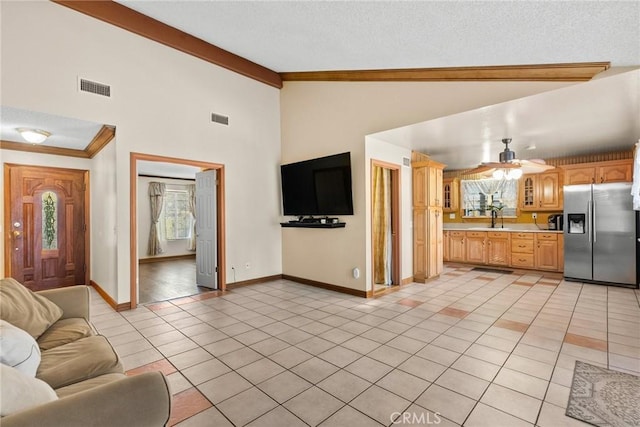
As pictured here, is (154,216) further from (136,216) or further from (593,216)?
(593,216)

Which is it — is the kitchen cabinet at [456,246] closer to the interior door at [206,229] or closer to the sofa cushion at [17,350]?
the interior door at [206,229]

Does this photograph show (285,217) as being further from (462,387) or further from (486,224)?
(486,224)

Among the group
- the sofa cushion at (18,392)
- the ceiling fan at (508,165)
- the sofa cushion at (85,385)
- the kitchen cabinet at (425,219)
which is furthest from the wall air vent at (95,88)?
the ceiling fan at (508,165)

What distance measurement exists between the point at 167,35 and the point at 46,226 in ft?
13.1

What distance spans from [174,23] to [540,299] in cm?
688

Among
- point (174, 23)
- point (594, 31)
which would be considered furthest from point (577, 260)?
point (174, 23)

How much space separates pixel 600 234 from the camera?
540cm

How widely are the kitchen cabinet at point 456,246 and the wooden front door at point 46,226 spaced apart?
8104 mm

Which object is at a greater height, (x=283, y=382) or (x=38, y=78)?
(x=38, y=78)

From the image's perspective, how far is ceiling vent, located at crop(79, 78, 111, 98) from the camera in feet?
12.4

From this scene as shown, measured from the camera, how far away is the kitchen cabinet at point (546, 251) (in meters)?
6.22

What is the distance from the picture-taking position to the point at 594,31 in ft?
7.59

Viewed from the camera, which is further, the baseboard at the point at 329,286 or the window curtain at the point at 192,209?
the window curtain at the point at 192,209

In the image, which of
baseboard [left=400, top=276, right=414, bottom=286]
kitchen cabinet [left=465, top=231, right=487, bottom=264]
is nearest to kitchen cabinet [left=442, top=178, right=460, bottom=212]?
kitchen cabinet [left=465, top=231, right=487, bottom=264]
